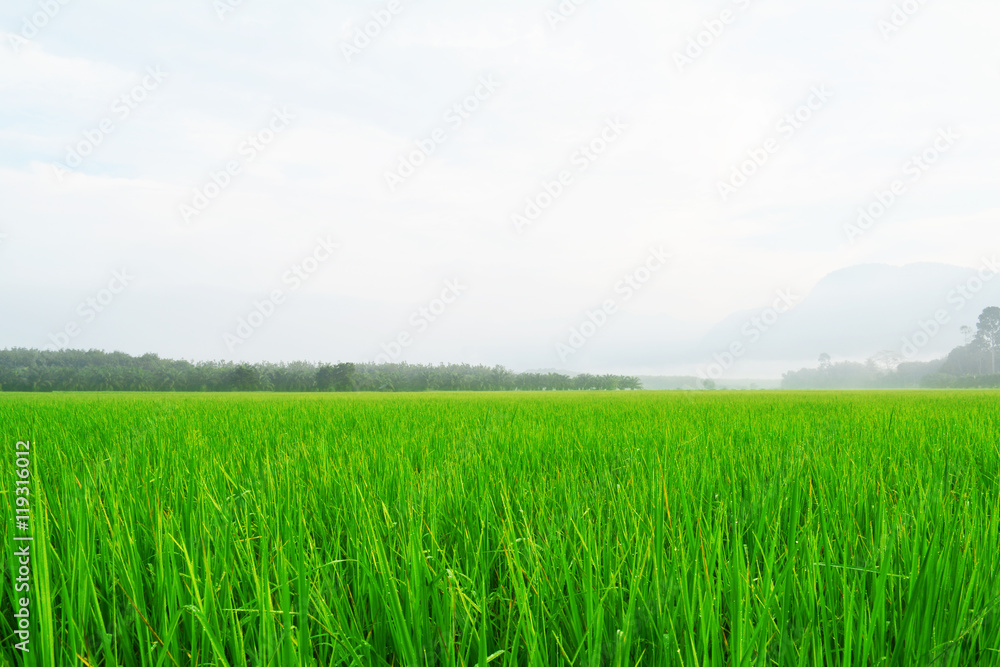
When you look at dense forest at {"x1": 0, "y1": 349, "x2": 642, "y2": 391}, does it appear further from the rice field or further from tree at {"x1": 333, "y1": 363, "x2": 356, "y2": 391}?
the rice field

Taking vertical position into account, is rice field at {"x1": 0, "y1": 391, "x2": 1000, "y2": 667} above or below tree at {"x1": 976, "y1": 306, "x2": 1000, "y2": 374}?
below

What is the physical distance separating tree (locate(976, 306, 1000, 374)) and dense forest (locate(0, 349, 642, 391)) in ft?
263

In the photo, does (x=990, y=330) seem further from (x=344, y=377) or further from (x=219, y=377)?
(x=219, y=377)

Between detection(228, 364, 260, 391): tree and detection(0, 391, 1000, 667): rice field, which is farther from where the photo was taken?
detection(228, 364, 260, 391): tree

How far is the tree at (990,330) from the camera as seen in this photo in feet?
293

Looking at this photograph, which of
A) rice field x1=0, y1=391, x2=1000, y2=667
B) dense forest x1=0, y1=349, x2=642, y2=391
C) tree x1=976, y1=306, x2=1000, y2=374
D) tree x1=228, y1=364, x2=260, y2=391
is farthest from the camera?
tree x1=976, y1=306, x2=1000, y2=374

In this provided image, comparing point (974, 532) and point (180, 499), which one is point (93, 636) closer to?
point (180, 499)

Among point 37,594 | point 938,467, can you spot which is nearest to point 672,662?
point 37,594

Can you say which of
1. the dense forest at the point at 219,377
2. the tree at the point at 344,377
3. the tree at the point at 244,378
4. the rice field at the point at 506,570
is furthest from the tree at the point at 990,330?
the rice field at the point at 506,570

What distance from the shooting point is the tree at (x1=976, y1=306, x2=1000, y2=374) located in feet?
293

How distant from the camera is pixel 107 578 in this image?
1.30m

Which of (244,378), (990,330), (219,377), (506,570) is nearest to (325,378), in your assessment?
(244,378)

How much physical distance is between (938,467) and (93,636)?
3351mm

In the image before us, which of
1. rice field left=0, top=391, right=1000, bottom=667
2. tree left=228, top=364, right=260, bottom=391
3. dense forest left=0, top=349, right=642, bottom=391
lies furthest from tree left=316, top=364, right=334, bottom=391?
rice field left=0, top=391, right=1000, bottom=667
